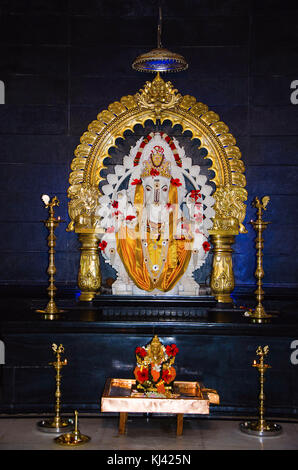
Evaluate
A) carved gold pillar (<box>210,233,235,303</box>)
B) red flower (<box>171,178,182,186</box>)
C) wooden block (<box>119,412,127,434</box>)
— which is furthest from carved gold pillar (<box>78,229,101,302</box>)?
wooden block (<box>119,412,127,434</box>)

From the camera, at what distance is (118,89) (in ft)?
24.6

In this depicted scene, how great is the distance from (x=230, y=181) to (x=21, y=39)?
263cm

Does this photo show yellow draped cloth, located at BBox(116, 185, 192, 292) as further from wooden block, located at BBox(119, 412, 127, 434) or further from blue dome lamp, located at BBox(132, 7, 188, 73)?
wooden block, located at BBox(119, 412, 127, 434)

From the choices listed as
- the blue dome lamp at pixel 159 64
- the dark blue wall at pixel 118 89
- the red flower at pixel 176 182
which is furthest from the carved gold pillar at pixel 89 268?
the blue dome lamp at pixel 159 64

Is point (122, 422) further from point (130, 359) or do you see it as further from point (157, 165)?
point (157, 165)

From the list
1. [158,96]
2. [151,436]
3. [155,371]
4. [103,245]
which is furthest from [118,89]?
[151,436]

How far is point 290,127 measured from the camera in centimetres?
743

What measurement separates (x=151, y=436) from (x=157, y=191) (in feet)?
9.41

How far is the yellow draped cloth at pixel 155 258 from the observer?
730 centimetres

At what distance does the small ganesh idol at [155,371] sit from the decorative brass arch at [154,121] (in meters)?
1.98

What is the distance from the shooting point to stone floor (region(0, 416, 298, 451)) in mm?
5008

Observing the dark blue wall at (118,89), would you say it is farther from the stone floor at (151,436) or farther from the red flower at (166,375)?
the red flower at (166,375)

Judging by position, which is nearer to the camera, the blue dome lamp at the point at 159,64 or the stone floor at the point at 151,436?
the stone floor at the point at 151,436
